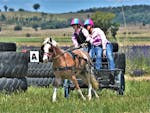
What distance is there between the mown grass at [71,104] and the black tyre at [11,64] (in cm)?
67

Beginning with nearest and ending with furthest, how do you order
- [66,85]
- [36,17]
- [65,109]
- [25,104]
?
[65,109], [25,104], [66,85], [36,17]

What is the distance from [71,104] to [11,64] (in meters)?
3.13

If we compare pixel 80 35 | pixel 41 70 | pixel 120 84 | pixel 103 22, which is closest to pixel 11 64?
pixel 80 35

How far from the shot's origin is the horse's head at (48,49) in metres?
11.8

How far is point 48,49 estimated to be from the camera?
12.0 m

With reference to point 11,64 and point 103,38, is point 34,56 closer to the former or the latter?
A: point 11,64

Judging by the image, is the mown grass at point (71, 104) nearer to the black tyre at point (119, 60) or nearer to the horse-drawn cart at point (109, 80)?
the horse-drawn cart at point (109, 80)

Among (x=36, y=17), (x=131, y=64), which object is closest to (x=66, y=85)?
(x=131, y=64)

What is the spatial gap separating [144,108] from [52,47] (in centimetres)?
258

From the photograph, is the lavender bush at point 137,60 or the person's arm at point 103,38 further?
the lavender bush at point 137,60

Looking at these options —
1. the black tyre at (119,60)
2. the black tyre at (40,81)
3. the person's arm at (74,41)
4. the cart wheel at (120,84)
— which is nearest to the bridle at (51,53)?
the person's arm at (74,41)

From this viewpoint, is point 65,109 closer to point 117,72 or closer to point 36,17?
point 117,72

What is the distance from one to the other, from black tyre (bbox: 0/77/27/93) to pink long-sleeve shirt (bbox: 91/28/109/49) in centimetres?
213

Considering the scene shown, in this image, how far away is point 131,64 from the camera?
25.5m
